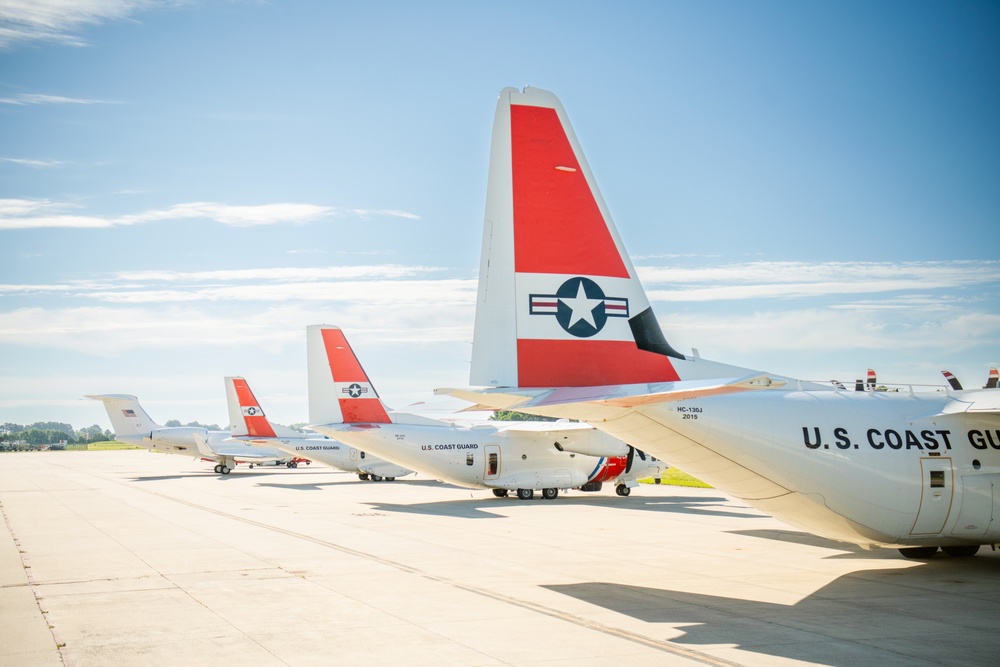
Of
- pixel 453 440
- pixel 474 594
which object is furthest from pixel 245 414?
pixel 474 594

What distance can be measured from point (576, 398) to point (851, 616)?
480 centimetres

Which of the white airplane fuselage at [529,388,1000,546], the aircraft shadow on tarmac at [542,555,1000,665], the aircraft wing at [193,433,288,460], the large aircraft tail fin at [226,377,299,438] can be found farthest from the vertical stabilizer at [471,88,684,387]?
the aircraft wing at [193,433,288,460]

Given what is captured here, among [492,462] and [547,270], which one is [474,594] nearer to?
[547,270]

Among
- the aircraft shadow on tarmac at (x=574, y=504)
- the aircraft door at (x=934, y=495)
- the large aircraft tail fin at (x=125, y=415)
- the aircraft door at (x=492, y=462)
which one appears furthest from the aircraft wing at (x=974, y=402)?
the large aircraft tail fin at (x=125, y=415)

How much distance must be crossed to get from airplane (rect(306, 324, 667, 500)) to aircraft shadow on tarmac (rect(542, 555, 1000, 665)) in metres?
17.8

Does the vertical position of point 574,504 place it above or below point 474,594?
below

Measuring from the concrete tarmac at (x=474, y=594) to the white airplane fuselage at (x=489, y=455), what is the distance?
5397mm

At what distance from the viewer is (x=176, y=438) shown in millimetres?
59062

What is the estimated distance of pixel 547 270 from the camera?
12711 mm

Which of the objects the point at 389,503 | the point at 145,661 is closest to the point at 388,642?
the point at 145,661

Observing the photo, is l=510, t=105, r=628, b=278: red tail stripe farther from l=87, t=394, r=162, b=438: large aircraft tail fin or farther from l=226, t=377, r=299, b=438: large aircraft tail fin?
l=87, t=394, r=162, b=438: large aircraft tail fin

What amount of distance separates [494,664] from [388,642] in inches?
66.9

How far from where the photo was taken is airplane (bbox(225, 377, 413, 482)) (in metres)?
45.7

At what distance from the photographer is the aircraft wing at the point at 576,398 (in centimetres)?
1133
